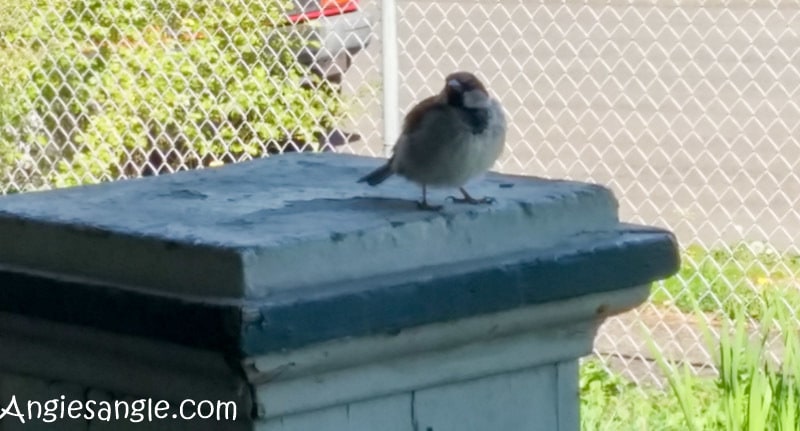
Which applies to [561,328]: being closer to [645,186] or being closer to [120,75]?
[120,75]

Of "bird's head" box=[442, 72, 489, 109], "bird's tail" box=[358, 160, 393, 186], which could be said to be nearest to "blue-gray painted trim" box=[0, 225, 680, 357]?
"bird's tail" box=[358, 160, 393, 186]

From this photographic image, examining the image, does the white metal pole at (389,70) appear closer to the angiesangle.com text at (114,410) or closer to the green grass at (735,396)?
the green grass at (735,396)

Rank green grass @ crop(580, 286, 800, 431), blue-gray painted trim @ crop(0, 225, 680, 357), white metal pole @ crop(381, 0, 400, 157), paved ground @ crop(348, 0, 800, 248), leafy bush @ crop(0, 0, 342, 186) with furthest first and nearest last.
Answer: paved ground @ crop(348, 0, 800, 248), leafy bush @ crop(0, 0, 342, 186), white metal pole @ crop(381, 0, 400, 157), green grass @ crop(580, 286, 800, 431), blue-gray painted trim @ crop(0, 225, 680, 357)

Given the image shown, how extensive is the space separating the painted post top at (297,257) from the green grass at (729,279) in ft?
12.7

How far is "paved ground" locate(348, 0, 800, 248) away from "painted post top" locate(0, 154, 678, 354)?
4502 mm

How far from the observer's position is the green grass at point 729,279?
498cm

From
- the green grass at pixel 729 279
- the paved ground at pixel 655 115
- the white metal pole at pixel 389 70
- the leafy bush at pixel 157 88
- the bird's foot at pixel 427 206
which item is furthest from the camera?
the paved ground at pixel 655 115

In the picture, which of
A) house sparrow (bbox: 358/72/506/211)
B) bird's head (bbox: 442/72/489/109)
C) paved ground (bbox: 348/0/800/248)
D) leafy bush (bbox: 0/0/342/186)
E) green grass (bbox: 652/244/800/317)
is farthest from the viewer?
paved ground (bbox: 348/0/800/248)

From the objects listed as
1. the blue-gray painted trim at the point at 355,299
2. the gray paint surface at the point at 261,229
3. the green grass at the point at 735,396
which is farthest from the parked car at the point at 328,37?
the blue-gray painted trim at the point at 355,299

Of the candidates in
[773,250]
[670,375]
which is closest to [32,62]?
[773,250]

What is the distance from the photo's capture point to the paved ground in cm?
613

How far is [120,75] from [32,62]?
47cm

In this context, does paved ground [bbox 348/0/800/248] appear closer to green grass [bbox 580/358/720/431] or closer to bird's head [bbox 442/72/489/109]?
green grass [bbox 580/358/720/431]

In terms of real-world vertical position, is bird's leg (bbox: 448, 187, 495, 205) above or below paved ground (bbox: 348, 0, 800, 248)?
below
